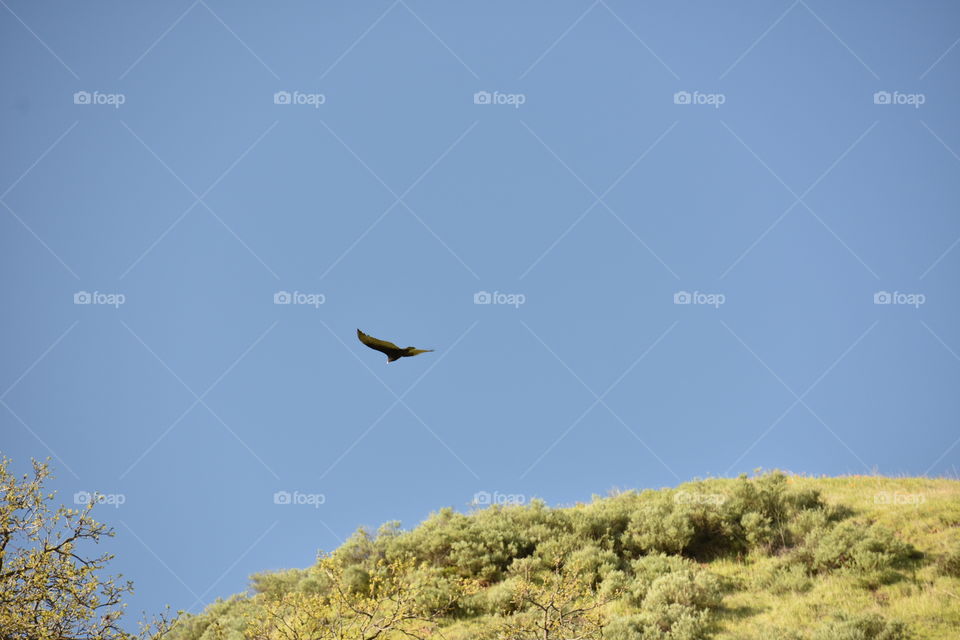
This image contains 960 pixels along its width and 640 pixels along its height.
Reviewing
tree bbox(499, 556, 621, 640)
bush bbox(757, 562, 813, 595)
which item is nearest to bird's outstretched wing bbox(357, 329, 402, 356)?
tree bbox(499, 556, 621, 640)

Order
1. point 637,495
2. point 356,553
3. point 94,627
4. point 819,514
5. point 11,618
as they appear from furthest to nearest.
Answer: point 637,495, point 356,553, point 819,514, point 94,627, point 11,618

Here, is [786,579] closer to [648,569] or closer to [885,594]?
[885,594]

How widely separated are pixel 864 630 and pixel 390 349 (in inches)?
412

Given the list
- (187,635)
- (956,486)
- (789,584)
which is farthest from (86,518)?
(956,486)

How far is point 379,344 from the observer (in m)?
4.39

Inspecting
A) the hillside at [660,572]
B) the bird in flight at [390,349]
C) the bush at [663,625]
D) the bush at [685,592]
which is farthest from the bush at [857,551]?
the bird in flight at [390,349]

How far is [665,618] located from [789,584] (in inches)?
115

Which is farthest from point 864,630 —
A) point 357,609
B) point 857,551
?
point 357,609

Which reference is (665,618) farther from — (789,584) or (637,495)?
(637,495)

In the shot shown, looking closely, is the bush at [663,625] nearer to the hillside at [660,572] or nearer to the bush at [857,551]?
the hillside at [660,572]

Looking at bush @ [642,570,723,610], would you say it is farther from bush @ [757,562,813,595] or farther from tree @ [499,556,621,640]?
bush @ [757,562,813,595]

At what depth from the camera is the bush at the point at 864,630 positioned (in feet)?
34.2

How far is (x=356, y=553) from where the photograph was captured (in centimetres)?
1844

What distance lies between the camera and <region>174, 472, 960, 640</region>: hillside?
36.1 feet
